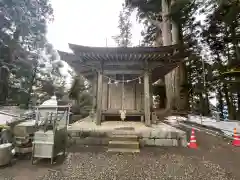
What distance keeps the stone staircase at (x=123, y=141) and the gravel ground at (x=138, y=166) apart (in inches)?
10.5

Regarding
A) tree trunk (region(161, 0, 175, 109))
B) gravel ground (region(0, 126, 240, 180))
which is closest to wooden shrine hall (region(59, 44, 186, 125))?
gravel ground (region(0, 126, 240, 180))

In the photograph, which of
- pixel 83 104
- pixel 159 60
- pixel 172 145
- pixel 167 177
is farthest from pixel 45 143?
pixel 83 104

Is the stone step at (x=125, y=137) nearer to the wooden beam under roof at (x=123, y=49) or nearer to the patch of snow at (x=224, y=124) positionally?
the wooden beam under roof at (x=123, y=49)

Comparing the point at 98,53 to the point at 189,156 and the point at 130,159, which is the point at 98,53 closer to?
the point at 130,159

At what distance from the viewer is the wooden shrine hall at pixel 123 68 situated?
552 cm

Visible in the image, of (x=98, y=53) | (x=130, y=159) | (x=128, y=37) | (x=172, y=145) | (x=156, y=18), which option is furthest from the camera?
(x=128, y=37)

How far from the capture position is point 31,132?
485 cm

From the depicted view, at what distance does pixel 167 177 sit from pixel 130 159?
3.76 feet

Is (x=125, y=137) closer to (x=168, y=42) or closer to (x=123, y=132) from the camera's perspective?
(x=123, y=132)

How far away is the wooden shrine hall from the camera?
18.1 ft

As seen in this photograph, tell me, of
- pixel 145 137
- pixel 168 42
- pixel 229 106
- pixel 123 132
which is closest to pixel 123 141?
pixel 123 132

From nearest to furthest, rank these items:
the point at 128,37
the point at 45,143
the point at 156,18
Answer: the point at 45,143 → the point at 156,18 → the point at 128,37

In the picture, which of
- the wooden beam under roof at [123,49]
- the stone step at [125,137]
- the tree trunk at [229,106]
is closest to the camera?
the stone step at [125,137]

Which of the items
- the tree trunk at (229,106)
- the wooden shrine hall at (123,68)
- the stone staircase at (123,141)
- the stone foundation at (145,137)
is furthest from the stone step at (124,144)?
the tree trunk at (229,106)
